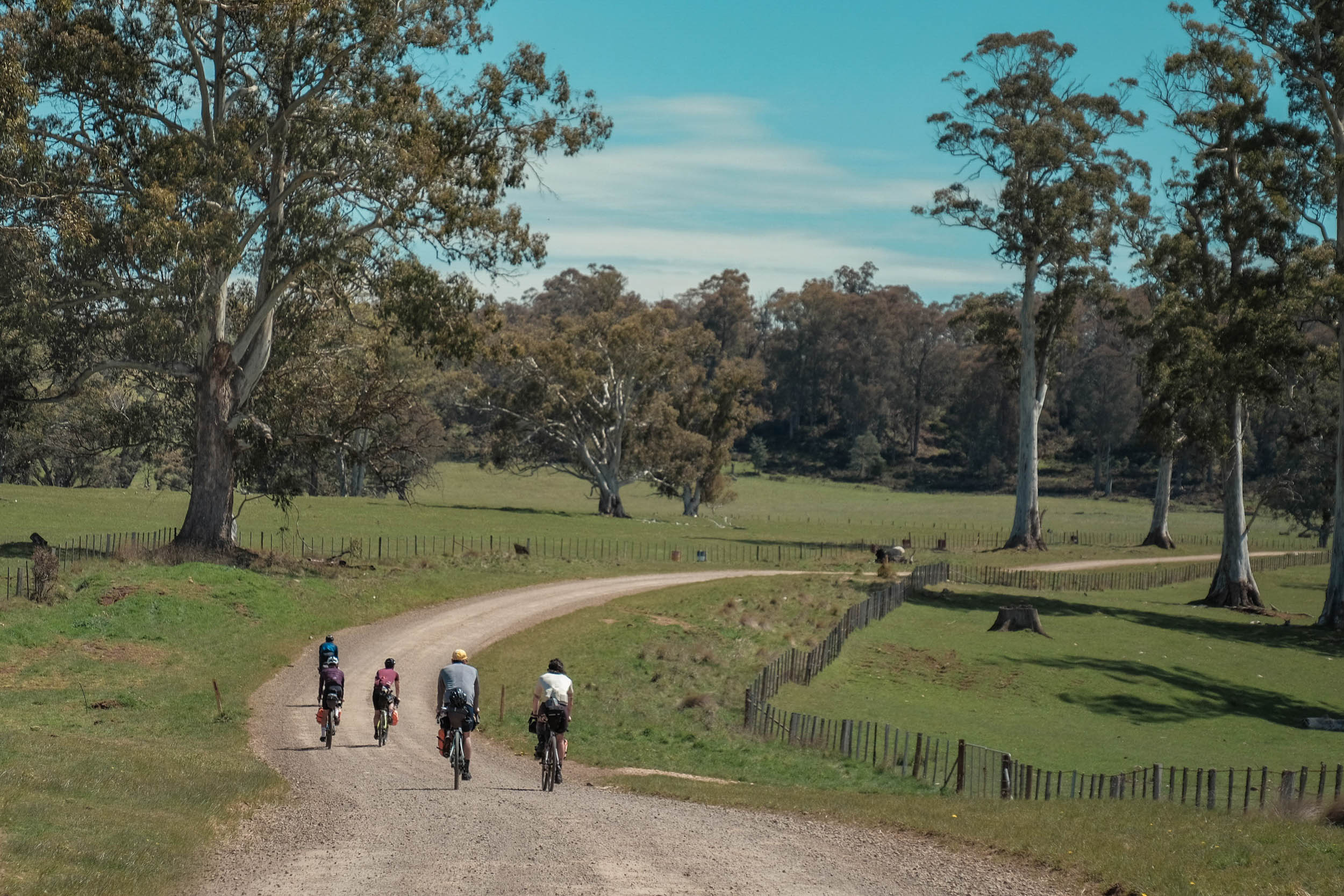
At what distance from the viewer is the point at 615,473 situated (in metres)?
87.6

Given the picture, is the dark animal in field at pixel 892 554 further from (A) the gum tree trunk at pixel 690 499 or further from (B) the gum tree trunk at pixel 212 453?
(B) the gum tree trunk at pixel 212 453

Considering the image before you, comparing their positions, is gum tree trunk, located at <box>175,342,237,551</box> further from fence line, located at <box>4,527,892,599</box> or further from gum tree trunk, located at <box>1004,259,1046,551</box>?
gum tree trunk, located at <box>1004,259,1046,551</box>

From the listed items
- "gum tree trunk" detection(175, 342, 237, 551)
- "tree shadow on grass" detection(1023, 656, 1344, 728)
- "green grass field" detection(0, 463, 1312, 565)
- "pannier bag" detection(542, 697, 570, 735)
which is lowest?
"tree shadow on grass" detection(1023, 656, 1344, 728)

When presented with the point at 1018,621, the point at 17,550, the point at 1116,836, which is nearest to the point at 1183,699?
the point at 1018,621

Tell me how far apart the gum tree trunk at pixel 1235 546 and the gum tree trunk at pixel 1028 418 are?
14.5m

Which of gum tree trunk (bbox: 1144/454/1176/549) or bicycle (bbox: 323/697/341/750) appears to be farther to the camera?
gum tree trunk (bbox: 1144/454/1176/549)

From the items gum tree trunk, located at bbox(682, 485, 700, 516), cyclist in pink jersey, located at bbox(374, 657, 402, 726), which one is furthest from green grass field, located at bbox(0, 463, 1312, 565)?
cyclist in pink jersey, located at bbox(374, 657, 402, 726)

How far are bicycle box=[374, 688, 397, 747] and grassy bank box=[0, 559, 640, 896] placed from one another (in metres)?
2.21

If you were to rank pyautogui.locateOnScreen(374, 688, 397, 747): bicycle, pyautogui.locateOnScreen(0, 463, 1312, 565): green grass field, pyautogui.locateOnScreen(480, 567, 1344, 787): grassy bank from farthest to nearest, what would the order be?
pyautogui.locateOnScreen(0, 463, 1312, 565): green grass field
pyautogui.locateOnScreen(480, 567, 1344, 787): grassy bank
pyautogui.locateOnScreen(374, 688, 397, 747): bicycle

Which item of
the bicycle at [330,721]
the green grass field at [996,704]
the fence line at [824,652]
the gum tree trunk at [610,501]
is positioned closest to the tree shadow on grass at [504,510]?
the gum tree trunk at [610,501]

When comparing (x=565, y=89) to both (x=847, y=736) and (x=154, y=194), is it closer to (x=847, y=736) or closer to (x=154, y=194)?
(x=154, y=194)

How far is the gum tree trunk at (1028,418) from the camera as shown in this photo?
6844 cm

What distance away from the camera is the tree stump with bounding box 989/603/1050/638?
4400 centimetres

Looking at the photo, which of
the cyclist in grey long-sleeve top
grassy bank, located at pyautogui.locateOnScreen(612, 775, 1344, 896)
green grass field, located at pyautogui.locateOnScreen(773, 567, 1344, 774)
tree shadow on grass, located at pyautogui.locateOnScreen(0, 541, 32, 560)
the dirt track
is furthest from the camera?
tree shadow on grass, located at pyautogui.locateOnScreen(0, 541, 32, 560)
